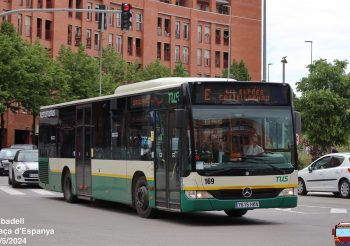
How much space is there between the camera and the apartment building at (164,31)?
77375 mm

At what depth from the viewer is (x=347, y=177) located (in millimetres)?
25719

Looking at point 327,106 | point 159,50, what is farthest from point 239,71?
point 327,106

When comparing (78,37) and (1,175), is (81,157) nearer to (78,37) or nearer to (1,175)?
(1,175)

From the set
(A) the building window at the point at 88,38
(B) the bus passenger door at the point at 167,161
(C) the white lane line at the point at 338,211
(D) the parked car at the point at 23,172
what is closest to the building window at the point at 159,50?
(A) the building window at the point at 88,38

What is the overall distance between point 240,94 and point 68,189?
8.39 meters

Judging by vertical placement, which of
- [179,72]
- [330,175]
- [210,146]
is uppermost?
[179,72]

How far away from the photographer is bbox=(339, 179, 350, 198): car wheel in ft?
84.8

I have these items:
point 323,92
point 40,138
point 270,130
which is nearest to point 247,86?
point 270,130

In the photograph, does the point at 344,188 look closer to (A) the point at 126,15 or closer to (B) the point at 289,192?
(A) the point at 126,15

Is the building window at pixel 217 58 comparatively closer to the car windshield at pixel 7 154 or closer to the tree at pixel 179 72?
the tree at pixel 179 72

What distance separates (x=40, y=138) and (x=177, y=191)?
35.1 ft

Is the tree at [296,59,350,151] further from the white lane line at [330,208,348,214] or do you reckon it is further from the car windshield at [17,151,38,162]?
the white lane line at [330,208,348,214]

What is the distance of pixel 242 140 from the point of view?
1504 centimetres

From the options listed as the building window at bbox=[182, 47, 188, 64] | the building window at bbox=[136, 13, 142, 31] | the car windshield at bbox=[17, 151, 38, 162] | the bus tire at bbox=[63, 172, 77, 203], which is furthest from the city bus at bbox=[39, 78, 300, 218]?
the building window at bbox=[182, 47, 188, 64]
